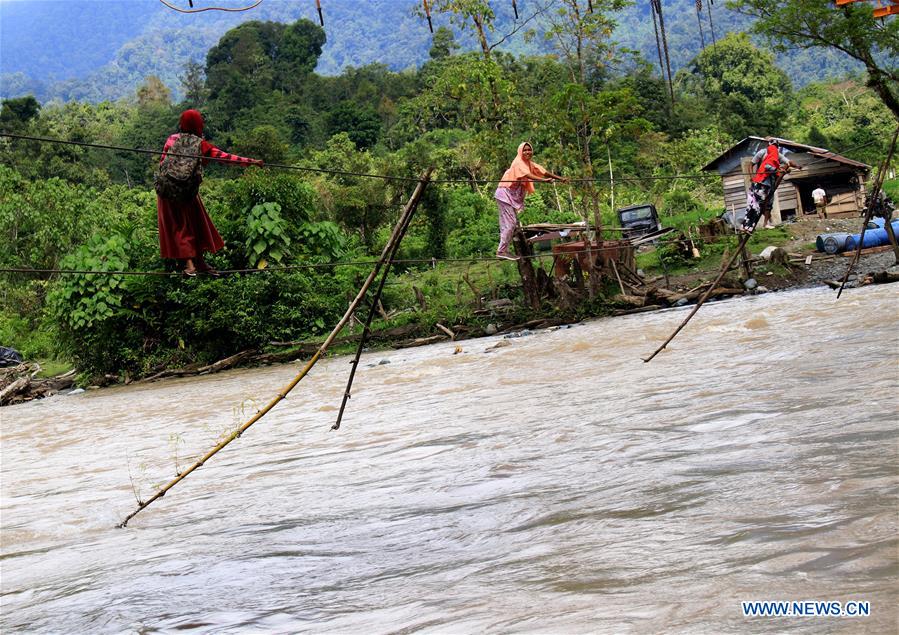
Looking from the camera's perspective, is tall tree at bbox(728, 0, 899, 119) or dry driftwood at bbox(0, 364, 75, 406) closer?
dry driftwood at bbox(0, 364, 75, 406)

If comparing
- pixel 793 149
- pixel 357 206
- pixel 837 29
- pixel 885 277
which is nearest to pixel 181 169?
pixel 885 277

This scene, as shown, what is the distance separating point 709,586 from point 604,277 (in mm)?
14034

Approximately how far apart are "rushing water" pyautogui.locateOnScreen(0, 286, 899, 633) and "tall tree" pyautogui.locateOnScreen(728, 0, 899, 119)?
975 centimetres

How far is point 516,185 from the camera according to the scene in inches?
496

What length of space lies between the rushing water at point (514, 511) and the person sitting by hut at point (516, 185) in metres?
3.11

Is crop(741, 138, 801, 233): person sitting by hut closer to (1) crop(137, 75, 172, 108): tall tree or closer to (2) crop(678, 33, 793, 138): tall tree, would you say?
(2) crop(678, 33, 793, 138): tall tree

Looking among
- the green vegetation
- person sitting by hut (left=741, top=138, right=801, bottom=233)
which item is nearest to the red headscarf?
the green vegetation

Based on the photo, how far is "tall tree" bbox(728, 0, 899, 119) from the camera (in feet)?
57.1

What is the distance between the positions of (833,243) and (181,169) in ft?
45.8

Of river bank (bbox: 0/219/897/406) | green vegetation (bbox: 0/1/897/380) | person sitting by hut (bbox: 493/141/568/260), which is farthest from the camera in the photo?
green vegetation (bbox: 0/1/897/380)

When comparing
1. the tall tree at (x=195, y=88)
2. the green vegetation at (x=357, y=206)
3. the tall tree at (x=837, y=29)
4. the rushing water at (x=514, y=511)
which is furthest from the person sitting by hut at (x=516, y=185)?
the tall tree at (x=195, y=88)

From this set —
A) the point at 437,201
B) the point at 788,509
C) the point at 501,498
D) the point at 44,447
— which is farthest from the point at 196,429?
the point at 437,201

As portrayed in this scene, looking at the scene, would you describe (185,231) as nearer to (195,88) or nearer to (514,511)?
(514,511)

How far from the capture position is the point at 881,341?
8.11 m
